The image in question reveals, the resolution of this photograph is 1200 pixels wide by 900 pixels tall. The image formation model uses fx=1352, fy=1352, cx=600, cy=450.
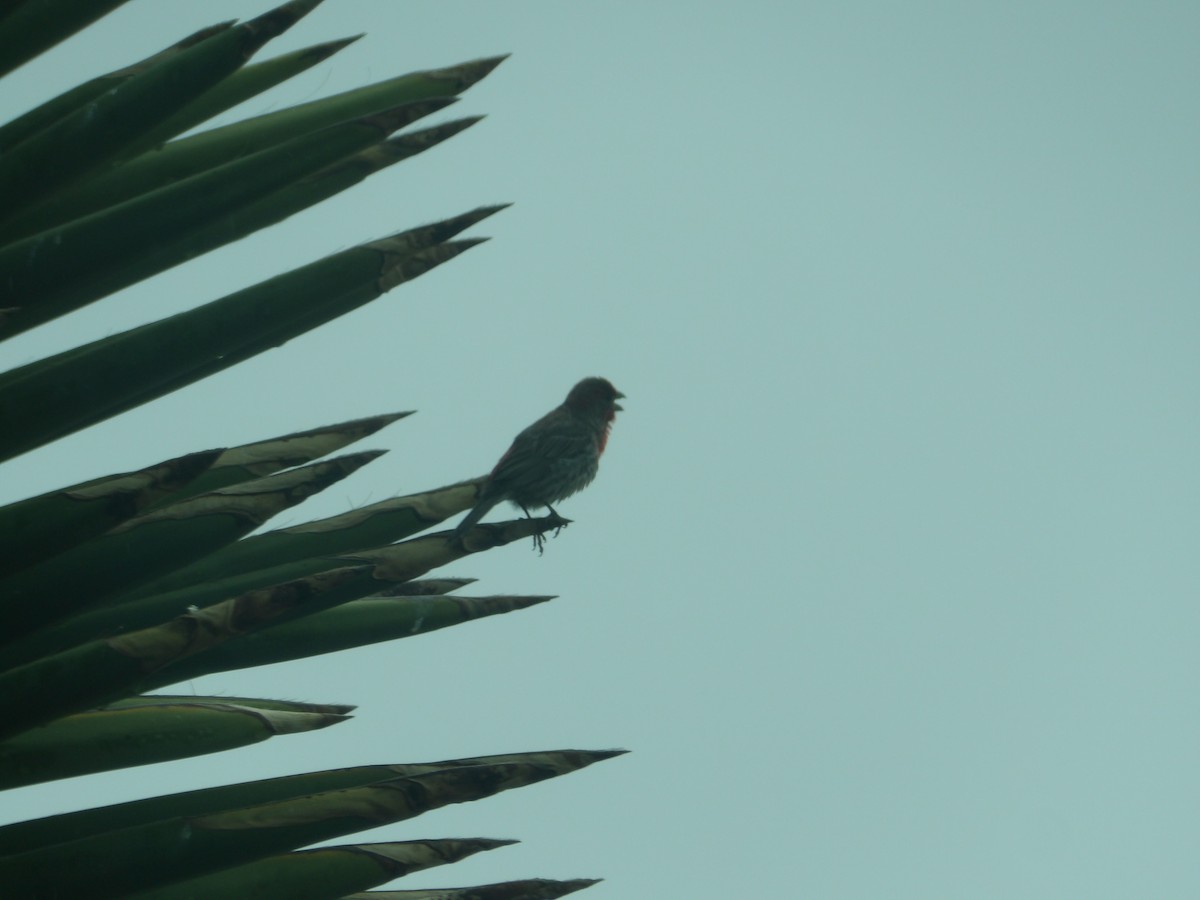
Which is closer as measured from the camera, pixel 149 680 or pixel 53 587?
pixel 53 587

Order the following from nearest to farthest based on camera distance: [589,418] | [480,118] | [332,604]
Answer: [332,604] < [480,118] < [589,418]

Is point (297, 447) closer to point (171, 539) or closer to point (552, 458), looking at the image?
point (171, 539)

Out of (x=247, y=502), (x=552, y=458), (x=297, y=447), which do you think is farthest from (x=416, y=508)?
(x=552, y=458)

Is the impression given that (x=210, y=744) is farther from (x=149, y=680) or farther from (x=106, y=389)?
(x=106, y=389)

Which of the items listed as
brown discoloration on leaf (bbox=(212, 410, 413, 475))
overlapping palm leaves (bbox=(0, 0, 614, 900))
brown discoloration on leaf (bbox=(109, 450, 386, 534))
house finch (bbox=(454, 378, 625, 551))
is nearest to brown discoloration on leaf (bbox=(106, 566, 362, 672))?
overlapping palm leaves (bbox=(0, 0, 614, 900))

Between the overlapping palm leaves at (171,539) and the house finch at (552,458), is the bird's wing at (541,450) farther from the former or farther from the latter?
the overlapping palm leaves at (171,539)

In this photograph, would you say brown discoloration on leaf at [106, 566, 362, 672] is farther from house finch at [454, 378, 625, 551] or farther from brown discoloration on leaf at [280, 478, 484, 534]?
house finch at [454, 378, 625, 551]

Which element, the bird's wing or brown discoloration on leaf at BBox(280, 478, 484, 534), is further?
the bird's wing

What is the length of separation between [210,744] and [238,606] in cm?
56

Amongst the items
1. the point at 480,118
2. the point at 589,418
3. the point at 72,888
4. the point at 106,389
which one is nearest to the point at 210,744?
the point at 72,888

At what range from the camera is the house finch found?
7762 mm

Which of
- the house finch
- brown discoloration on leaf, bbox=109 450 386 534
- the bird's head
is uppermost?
the bird's head

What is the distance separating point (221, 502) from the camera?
1919 mm

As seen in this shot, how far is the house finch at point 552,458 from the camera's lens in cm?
776
